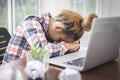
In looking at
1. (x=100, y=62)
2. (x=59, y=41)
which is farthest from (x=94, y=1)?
(x=100, y=62)

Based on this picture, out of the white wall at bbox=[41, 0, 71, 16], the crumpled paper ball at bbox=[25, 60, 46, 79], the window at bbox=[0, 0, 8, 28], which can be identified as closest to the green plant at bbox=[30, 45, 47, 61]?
the crumpled paper ball at bbox=[25, 60, 46, 79]

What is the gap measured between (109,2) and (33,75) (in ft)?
10.6

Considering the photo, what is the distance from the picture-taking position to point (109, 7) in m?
3.85

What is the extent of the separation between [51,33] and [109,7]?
2.49 meters

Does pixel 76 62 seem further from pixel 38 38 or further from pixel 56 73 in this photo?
pixel 38 38

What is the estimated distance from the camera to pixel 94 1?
3.90 meters

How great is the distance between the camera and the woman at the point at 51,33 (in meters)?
1.45

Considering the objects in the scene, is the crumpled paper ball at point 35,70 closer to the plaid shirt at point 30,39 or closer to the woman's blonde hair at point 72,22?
the plaid shirt at point 30,39

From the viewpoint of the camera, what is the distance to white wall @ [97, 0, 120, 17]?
382 centimetres

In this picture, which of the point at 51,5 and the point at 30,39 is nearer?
the point at 30,39

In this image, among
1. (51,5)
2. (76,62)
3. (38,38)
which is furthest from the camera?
(51,5)

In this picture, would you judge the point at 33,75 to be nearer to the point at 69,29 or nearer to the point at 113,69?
the point at 113,69

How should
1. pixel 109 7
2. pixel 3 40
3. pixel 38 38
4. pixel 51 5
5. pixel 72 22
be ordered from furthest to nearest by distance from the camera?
pixel 109 7 → pixel 51 5 → pixel 3 40 → pixel 72 22 → pixel 38 38

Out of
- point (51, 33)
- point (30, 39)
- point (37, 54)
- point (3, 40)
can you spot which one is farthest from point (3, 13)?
point (37, 54)
